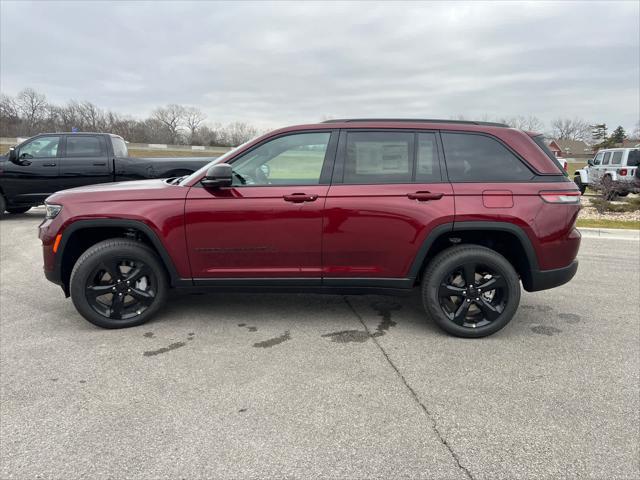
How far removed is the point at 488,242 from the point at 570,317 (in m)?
1.27

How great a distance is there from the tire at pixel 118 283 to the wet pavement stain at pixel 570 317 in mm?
3806

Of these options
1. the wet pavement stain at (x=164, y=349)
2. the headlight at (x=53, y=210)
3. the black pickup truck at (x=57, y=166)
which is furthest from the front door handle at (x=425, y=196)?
the black pickup truck at (x=57, y=166)

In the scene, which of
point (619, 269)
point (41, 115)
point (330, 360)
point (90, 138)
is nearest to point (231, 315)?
point (330, 360)

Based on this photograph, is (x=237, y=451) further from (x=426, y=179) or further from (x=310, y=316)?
(x=426, y=179)

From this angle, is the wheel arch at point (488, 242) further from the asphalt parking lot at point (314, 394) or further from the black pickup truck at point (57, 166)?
the black pickup truck at point (57, 166)

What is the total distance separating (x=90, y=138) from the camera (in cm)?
951

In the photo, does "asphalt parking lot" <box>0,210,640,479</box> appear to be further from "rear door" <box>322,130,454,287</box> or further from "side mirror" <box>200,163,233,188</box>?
"side mirror" <box>200,163,233,188</box>

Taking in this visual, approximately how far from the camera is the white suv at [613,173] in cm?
1449

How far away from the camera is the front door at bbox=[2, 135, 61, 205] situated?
930cm

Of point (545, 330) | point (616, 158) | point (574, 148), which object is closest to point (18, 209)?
point (545, 330)

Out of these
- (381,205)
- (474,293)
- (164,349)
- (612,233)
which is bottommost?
(612,233)

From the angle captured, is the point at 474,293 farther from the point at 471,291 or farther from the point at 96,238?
the point at 96,238

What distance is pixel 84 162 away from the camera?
30.8 feet

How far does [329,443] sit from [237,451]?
0.49 m
